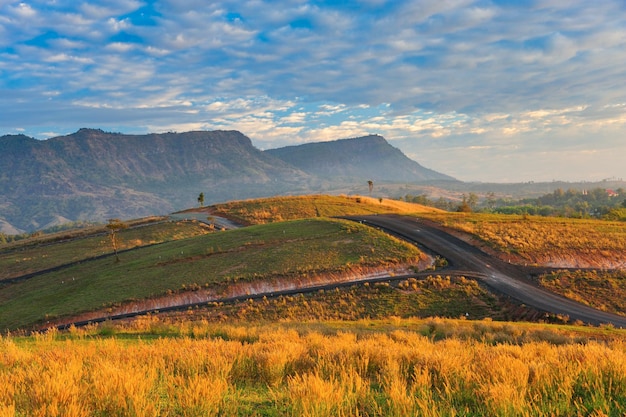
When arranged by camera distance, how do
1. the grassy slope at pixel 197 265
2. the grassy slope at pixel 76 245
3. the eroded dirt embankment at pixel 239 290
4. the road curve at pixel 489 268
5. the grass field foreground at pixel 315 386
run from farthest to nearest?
1. the grassy slope at pixel 76 245
2. the grassy slope at pixel 197 265
3. the eroded dirt embankment at pixel 239 290
4. the road curve at pixel 489 268
5. the grass field foreground at pixel 315 386

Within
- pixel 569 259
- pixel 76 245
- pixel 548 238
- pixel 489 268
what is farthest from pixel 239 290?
pixel 76 245

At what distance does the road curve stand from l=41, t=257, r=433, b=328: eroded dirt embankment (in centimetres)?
522

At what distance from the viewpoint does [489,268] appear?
38.7 metres

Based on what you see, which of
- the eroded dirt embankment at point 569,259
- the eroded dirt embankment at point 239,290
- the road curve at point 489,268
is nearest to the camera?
the road curve at point 489,268

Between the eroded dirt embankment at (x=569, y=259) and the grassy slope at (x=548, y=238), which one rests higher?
the grassy slope at (x=548, y=238)

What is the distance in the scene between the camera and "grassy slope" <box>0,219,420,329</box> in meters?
36.3

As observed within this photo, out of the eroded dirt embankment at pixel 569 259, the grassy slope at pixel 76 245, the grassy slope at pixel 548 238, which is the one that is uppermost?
the grassy slope at pixel 548 238

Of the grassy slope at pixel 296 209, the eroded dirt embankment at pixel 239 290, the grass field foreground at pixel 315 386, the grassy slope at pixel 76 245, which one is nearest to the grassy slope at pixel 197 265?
the eroded dirt embankment at pixel 239 290

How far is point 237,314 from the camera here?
29953mm

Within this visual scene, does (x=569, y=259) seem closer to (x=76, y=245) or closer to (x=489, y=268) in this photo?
(x=489, y=268)

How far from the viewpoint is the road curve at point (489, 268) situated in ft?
93.3

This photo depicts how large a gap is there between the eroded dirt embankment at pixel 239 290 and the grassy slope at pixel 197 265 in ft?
2.80

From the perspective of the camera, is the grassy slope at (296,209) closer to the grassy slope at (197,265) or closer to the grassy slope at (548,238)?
the grassy slope at (548,238)

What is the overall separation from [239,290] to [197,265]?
351 inches
